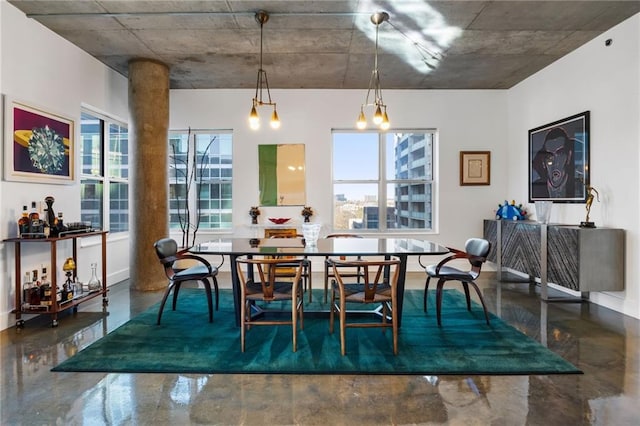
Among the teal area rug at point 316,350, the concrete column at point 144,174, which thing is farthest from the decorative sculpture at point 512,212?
the concrete column at point 144,174

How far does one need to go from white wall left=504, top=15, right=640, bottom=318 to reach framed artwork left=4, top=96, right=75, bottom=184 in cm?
602

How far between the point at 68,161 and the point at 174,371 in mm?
2987

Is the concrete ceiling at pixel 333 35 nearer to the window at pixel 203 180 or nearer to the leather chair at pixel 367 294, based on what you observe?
the window at pixel 203 180

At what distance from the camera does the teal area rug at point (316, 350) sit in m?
2.67

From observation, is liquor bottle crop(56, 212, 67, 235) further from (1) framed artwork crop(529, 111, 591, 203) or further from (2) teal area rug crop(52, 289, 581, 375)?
(1) framed artwork crop(529, 111, 591, 203)

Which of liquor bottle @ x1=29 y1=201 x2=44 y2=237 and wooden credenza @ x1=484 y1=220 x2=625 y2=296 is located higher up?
liquor bottle @ x1=29 y1=201 x2=44 y2=237

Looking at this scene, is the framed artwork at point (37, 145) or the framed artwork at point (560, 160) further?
the framed artwork at point (560, 160)

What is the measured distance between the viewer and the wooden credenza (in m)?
4.05

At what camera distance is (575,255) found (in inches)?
163

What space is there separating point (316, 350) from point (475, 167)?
4.63 m

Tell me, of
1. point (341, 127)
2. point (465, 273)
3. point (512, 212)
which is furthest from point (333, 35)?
point (512, 212)

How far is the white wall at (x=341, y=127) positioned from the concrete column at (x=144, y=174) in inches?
46.4

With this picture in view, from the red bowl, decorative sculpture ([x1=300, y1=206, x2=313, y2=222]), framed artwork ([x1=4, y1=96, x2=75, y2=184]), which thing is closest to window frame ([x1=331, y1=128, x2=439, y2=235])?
decorative sculpture ([x1=300, y1=206, x2=313, y2=222])

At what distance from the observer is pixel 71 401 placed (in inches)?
88.9
